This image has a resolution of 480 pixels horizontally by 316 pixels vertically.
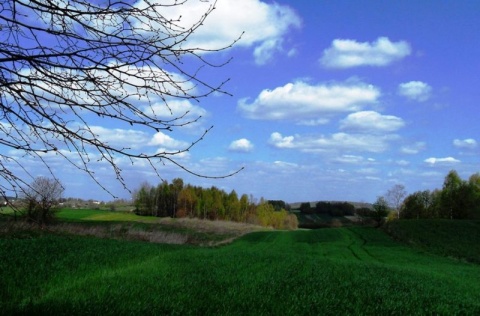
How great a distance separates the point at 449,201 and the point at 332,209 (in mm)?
50602

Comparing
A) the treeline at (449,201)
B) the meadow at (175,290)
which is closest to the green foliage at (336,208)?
the treeline at (449,201)

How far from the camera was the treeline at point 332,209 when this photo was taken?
134 metres

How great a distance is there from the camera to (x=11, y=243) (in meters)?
16.9

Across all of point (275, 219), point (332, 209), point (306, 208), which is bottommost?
point (275, 219)

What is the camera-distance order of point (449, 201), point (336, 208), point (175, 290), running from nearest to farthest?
point (175, 290) → point (449, 201) → point (336, 208)

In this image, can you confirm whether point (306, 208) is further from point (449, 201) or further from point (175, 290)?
point (175, 290)

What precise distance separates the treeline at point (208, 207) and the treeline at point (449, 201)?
38.8 meters

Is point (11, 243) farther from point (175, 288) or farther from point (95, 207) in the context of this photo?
point (95, 207)

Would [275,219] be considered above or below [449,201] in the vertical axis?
below

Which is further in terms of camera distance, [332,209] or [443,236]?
[332,209]

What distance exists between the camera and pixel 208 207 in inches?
4535

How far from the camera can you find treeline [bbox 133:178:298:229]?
327 feet

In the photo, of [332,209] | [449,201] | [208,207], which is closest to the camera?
[449,201]

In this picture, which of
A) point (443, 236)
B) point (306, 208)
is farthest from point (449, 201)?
point (306, 208)
